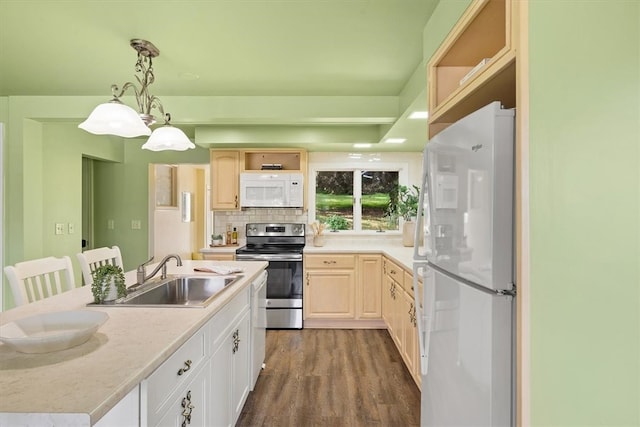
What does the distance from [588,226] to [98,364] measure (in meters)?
1.39

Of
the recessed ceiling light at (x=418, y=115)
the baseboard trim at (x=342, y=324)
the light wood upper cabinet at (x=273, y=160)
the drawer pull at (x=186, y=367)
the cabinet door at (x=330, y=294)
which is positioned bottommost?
the baseboard trim at (x=342, y=324)

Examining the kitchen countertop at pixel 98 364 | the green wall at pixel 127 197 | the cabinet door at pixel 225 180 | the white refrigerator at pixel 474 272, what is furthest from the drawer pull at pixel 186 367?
the green wall at pixel 127 197

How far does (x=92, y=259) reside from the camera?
2336 millimetres

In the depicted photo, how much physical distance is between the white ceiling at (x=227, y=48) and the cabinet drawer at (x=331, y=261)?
1.54 m

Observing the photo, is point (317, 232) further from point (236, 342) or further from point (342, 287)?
point (236, 342)

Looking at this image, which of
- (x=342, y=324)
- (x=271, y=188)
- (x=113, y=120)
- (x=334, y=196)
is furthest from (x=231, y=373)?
(x=334, y=196)

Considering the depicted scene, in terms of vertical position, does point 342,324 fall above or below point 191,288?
below

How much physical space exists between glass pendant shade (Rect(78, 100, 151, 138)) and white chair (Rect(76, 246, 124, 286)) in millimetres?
852

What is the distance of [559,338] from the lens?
37.3 inches

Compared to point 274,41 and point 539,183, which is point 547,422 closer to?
point 539,183

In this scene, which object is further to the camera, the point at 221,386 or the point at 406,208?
the point at 406,208

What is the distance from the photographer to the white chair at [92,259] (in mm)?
2210

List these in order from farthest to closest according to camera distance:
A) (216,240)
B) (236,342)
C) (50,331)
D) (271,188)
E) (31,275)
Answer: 1. (216,240)
2. (271,188)
3. (236,342)
4. (31,275)
5. (50,331)

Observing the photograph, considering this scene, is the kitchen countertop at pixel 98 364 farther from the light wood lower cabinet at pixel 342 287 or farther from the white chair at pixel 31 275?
the light wood lower cabinet at pixel 342 287
